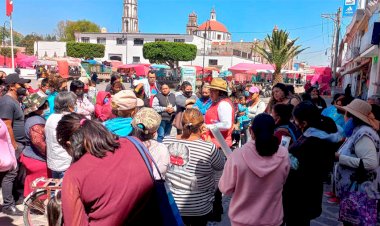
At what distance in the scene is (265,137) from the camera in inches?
88.1

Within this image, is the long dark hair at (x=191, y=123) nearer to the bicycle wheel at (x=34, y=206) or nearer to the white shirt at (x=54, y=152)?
the white shirt at (x=54, y=152)

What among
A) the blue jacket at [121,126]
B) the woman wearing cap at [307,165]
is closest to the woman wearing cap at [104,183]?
the blue jacket at [121,126]

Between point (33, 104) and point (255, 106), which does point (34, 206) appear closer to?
point (33, 104)

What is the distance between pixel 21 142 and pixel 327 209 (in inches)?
180

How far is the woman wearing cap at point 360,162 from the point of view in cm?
288

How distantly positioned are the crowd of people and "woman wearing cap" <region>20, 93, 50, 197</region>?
0.01 metres

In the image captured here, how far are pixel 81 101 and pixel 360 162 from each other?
15.0 feet

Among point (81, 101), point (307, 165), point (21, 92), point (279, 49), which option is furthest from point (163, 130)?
point (279, 49)

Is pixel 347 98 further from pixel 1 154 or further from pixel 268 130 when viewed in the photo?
pixel 1 154

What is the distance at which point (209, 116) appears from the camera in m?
4.23

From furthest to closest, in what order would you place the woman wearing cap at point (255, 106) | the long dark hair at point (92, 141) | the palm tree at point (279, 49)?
the palm tree at point (279, 49) < the woman wearing cap at point (255, 106) < the long dark hair at point (92, 141)

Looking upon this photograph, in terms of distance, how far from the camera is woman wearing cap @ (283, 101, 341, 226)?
2.69 m

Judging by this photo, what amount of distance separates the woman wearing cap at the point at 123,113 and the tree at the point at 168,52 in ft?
147

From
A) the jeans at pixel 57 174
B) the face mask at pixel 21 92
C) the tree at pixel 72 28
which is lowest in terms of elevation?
the jeans at pixel 57 174
